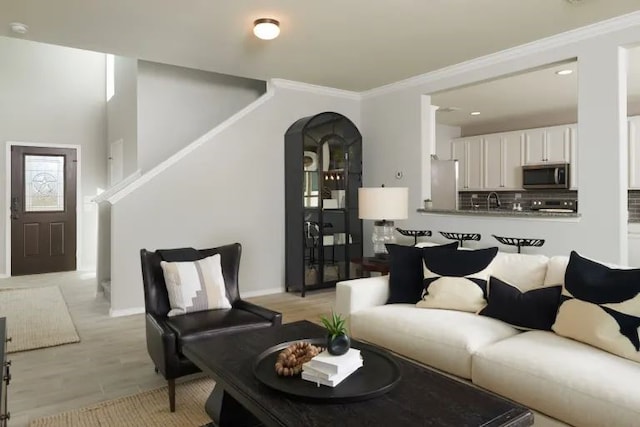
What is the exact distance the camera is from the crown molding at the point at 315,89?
5430 mm

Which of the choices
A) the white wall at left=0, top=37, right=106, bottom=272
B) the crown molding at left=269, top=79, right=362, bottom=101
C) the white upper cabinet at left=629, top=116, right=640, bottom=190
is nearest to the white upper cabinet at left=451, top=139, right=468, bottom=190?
the white upper cabinet at left=629, top=116, right=640, bottom=190

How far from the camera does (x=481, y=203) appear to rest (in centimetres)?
800

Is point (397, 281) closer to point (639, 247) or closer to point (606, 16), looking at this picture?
point (606, 16)

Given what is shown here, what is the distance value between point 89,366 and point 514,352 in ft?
9.13

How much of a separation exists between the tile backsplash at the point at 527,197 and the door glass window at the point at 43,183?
6.96 metres

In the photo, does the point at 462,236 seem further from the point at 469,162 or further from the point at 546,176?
the point at 469,162

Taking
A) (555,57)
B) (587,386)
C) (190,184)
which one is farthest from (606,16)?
(190,184)

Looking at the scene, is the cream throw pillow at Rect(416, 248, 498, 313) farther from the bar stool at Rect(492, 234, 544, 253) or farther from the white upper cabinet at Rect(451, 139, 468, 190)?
the white upper cabinet at Rect(451, 139, 468, 190)

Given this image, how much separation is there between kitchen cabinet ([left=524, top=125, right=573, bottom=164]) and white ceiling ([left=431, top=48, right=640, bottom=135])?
1.14ft

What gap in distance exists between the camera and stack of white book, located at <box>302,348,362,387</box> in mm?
1624

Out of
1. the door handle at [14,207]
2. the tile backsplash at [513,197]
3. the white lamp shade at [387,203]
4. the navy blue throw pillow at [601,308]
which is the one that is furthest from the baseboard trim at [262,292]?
the tile backsplash at [513,197]

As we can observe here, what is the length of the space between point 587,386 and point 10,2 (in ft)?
14.0

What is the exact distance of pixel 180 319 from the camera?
2.73 metres

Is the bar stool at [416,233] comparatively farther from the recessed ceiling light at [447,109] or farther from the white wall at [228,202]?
the recessed ceiling light at [447,109]
